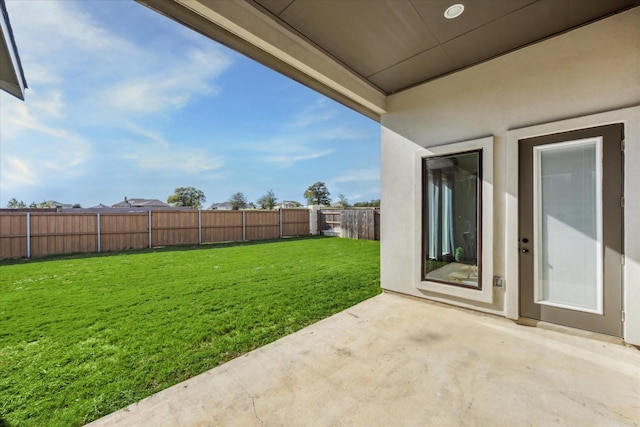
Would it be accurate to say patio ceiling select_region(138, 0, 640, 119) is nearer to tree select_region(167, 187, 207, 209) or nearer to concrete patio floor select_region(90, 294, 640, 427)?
concrete patio floor select_region(90, 294, 640, 427)

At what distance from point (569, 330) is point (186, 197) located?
4631 cm

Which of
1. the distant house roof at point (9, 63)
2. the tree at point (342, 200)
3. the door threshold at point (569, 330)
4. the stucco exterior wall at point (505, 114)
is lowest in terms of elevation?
the door threshold at point (569, 330)

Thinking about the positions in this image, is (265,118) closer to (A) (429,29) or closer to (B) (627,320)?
(A) (429,29)

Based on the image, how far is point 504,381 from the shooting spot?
6.20 feet

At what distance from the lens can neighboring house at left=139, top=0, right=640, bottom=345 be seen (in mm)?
2287

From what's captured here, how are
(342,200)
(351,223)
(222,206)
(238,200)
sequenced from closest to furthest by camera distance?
(351,223), (342,200), (238,200), (222,206)

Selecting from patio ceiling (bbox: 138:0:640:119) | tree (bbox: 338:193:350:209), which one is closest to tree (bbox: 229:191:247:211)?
tree (bbox: 338:193:350:209)

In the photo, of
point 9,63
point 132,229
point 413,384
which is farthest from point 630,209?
point 132,229

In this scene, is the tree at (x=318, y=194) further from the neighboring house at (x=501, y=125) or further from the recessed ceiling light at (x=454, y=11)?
the recessed ceiling light at (x=454, y=11)

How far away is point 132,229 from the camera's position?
9508 mm

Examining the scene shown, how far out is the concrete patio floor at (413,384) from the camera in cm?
155

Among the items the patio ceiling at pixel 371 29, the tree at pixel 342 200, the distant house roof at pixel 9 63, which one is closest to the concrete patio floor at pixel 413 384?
the patio ceiling at pixel 371 29

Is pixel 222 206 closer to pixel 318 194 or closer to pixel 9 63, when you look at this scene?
pixel 318 194

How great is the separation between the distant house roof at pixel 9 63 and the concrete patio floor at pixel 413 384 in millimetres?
3571
